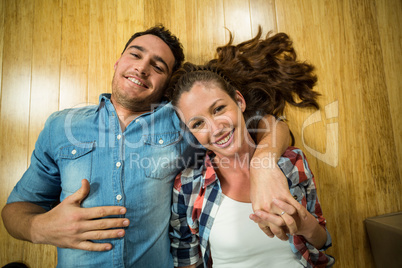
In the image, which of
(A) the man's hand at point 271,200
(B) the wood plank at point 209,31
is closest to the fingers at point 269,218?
(A) the man's hand at point 271,200

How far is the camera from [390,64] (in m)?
1.27

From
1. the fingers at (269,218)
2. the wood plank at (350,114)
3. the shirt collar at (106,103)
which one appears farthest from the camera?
the wood plank at (350,114)

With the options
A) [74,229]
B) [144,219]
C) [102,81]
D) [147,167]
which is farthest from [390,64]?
[74,229]

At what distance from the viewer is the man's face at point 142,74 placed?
1.03 metres

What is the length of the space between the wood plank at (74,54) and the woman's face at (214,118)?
0.78 meters

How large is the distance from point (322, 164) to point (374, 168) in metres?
0.32

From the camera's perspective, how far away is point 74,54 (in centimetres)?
127

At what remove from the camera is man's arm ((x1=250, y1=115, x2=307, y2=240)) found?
0.71 m

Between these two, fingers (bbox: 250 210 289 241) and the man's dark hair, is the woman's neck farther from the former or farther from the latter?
the man's dark hair

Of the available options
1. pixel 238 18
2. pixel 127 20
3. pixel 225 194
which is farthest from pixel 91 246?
pixel 238 18

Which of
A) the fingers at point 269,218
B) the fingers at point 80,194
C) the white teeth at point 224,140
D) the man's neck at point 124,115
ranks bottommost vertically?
the fingers at point 269,218

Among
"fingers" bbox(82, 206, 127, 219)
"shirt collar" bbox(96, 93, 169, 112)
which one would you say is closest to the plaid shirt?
"fingers" bbox(82, 206, 127, 219)

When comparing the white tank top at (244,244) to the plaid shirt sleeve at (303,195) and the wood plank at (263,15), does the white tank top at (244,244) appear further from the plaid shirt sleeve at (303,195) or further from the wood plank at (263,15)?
the wood plank at (263,15)

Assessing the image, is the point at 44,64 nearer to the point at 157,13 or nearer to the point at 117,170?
the point at 157,13
